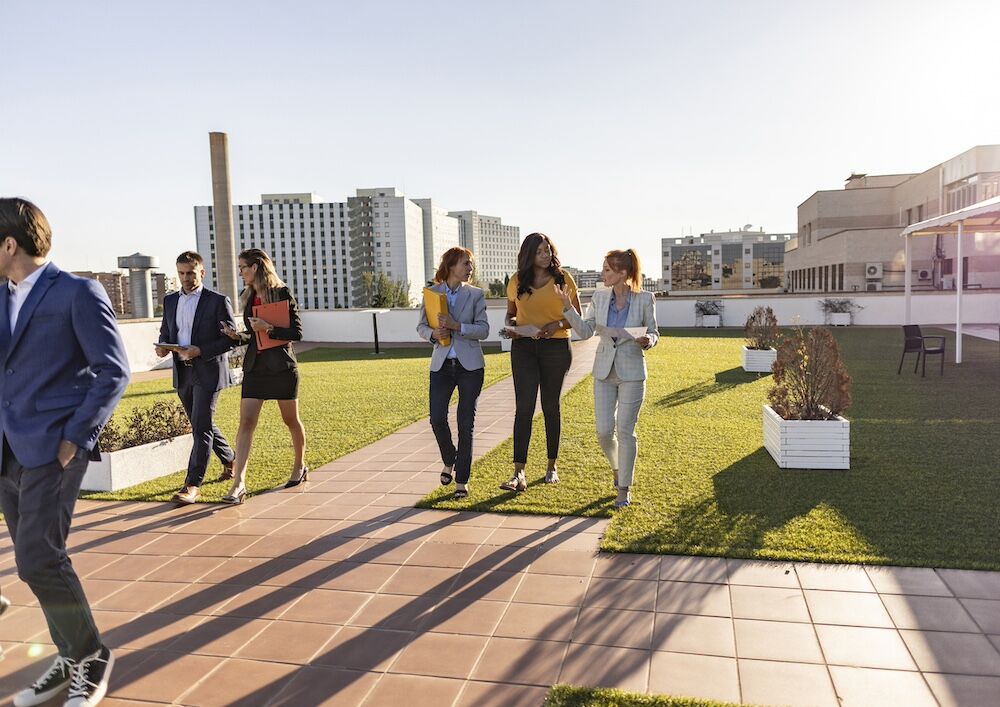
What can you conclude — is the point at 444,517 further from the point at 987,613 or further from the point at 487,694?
the point at 987,613

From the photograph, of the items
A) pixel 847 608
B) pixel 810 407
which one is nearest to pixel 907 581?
pixel 847 608

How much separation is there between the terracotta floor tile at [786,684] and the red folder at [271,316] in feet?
12.0

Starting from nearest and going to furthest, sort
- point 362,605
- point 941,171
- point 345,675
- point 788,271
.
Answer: point 345,675 → point 362,605 → point 941,171 → point 788,271

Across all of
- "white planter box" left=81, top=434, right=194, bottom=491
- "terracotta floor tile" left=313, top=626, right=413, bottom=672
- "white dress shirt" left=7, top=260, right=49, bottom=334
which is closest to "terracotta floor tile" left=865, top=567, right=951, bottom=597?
"terracotta floor tile" left=313, top=626, right=413, bottom=672

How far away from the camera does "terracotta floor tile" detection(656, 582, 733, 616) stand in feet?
10.7

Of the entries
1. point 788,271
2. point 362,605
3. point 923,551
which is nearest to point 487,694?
point 362,605

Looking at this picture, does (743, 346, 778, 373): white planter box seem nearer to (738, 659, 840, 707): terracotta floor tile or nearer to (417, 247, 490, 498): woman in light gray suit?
(417, 247, 490, 498): woman in light gray suit

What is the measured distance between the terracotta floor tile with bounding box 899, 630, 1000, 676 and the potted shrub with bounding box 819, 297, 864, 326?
23.5m

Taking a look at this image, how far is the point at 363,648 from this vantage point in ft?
9.93

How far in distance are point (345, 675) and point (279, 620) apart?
0.65 m

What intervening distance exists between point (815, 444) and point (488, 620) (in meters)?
3.54

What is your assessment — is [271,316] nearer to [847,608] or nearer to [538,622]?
[538,622]

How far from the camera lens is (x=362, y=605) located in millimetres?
3457

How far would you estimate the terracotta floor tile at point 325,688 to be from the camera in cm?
262
